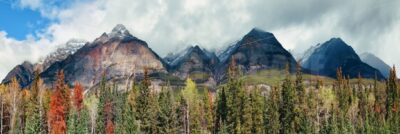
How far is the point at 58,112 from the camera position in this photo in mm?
139625

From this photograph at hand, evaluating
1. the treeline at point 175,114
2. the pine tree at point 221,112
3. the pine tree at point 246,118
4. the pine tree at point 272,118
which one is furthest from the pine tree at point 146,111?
the pine tree at point 272,118

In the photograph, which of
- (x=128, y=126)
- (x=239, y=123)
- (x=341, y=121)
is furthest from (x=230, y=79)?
(x=341, y=121)

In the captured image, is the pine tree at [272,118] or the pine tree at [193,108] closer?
the pine tree at [272,118]

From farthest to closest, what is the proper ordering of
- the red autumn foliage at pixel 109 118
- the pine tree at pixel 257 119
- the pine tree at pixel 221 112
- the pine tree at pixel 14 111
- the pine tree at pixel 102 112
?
the red autumn foliage at pixel 109 118, the pine tree at pixel 102 112, the pine tree at pixel 221 112, the pine tree at pixel 14 111, the pine tree at pixel 257 119

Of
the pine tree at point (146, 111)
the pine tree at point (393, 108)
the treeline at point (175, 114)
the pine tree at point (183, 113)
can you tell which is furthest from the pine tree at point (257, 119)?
the pine tree at point (393, 108)

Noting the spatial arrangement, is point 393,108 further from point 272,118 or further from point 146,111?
point 146,111

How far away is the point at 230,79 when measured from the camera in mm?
124812

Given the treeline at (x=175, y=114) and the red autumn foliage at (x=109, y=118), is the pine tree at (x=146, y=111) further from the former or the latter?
the red autumn foliage at (x=109, y=118)

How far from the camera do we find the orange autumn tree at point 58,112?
432 feet

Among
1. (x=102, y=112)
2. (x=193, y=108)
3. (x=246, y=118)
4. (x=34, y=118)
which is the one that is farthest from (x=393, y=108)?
(x=34, y=118)

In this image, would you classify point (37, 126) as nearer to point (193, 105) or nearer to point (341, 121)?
point (193, 105)

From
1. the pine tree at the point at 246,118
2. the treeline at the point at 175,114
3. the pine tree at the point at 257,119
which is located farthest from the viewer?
the pine tree at the point at 257,119

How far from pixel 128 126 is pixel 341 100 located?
9740 cm

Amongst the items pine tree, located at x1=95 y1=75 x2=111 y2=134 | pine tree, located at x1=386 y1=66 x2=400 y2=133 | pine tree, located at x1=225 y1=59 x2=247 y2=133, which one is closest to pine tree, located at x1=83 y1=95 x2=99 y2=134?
pine tree, located at x1=95 y1=75 x2=111 y2=134
